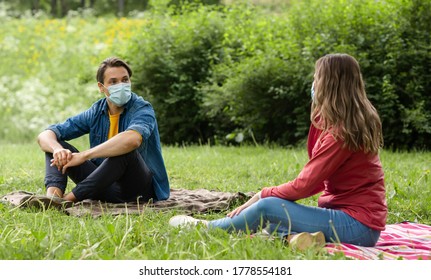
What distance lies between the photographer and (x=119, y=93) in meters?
5.76

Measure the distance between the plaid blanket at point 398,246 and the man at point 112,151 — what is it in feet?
6.45

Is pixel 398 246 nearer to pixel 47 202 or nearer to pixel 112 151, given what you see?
pixel 112 151

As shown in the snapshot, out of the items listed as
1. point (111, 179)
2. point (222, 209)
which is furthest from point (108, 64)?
point (222, 209)

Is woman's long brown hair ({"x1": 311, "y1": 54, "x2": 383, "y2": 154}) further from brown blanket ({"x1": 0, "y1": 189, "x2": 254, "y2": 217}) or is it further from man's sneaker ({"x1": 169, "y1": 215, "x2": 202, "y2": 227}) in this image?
brown blanket ({"x1": 0, "y1": 189, "x2": 254, "y2": 217})

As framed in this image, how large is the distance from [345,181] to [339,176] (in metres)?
0.05

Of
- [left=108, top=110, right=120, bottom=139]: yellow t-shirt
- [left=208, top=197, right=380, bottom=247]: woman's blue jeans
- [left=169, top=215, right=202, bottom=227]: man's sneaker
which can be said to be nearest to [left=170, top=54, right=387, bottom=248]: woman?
[left=208, top=197, right=380, bottom=247]: woman's blue jeans

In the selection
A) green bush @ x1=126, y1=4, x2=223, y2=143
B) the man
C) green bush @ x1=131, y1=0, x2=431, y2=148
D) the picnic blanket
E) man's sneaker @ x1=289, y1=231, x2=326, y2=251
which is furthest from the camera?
green bush @ x1=126, y1=4, x2=223, y2=143

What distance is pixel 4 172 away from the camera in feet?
25.7

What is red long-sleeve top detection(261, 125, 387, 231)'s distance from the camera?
415 centimetres

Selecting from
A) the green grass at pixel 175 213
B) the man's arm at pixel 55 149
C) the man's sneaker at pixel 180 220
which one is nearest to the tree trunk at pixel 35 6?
the green grass at pixel 175 213

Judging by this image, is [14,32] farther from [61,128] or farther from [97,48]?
[61,128]

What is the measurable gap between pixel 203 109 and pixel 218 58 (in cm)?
88

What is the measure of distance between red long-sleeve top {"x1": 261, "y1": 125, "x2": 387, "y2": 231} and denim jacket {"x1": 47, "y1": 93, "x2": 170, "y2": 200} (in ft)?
5.82

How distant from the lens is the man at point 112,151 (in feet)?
18.2
